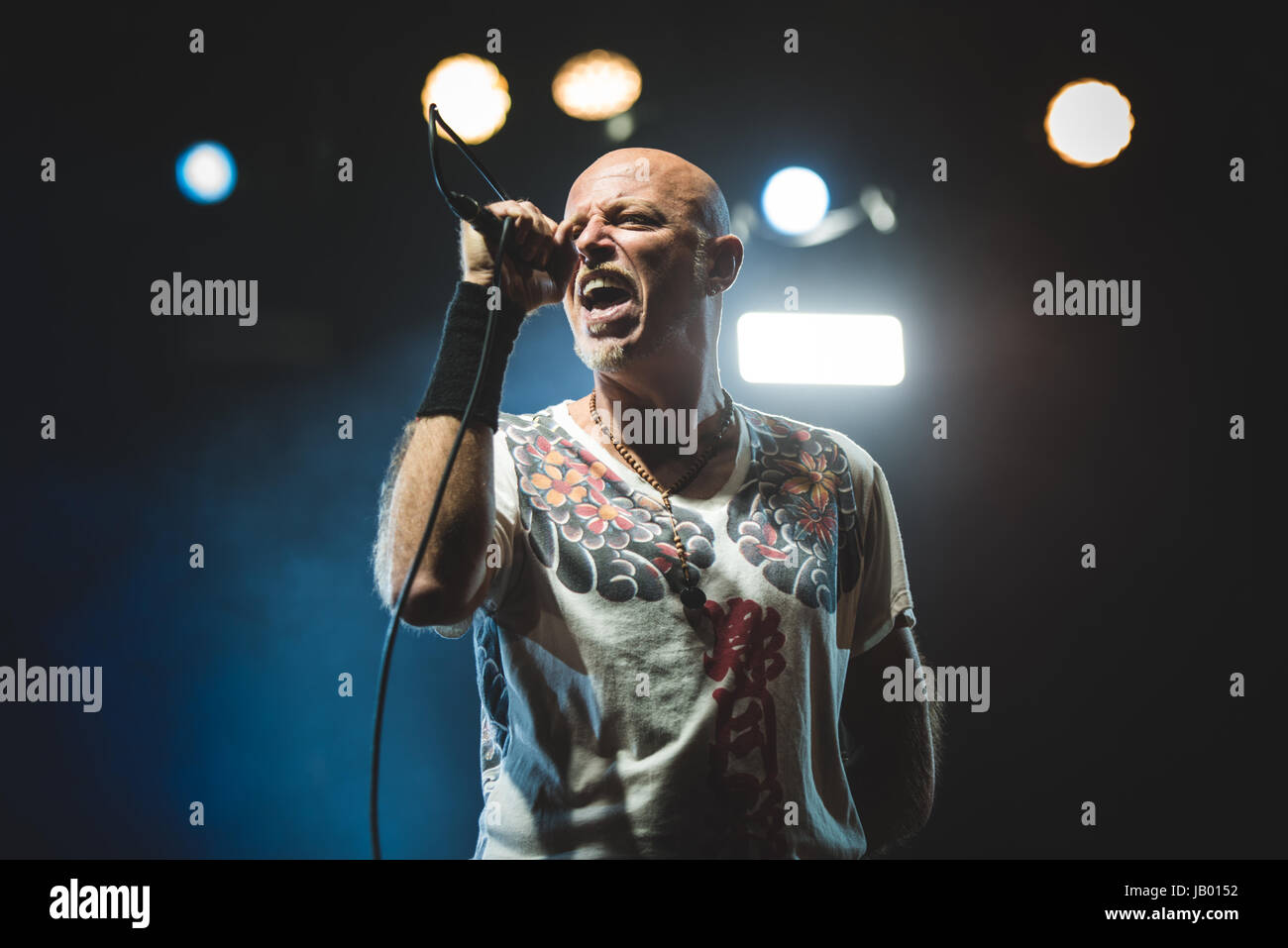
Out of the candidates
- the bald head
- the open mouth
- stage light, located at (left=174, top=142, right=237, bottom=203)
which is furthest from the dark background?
the open mouth

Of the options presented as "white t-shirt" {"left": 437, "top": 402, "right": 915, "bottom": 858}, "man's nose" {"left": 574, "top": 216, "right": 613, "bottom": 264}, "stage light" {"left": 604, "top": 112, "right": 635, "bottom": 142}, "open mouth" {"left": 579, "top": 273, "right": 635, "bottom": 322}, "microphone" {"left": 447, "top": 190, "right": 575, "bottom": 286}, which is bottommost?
"white t-shirt" {"left": 437, "top": 402, "right": 915, "bottom": 858}

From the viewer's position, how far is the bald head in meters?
1.31

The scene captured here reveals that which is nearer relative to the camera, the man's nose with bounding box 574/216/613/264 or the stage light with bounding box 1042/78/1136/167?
the man's nose with bounding box 574/216/613/264

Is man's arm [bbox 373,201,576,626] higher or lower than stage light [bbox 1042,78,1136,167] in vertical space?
lower

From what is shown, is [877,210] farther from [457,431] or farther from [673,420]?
[457,431]

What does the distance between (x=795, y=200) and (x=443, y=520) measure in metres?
1.46

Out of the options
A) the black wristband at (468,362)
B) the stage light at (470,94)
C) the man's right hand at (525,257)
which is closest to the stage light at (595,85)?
the stage light at (470,94)

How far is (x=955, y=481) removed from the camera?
231 cm

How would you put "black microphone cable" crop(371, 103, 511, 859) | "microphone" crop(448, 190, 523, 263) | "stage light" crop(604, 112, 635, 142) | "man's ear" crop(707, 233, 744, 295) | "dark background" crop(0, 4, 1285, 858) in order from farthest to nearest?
"stage light" crop(604, 112, 635, 142) < "dark background" crop(0, 4, 1285, 858) < "man's ear" crop(707, 233, 744, 295) < "microphone" crop(448, 190, 523, 263) < "black microphone cable" crop(371, 103, 511, 859)

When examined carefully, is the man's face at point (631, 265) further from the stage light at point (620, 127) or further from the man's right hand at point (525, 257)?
the stage light at point (620, 127)

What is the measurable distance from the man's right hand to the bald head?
0.75ft

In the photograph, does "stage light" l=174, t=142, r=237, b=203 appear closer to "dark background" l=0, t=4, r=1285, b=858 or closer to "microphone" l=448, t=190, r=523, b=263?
"dark background" l=0, t=4, r=1285, b=858

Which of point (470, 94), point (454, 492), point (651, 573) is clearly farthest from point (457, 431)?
point (470, 94)

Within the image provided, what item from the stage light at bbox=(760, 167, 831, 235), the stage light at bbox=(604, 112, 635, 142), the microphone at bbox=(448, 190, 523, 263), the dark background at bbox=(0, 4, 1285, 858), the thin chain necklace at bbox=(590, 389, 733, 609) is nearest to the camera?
the microphone at bbox=(448, 190, 523, 263)
